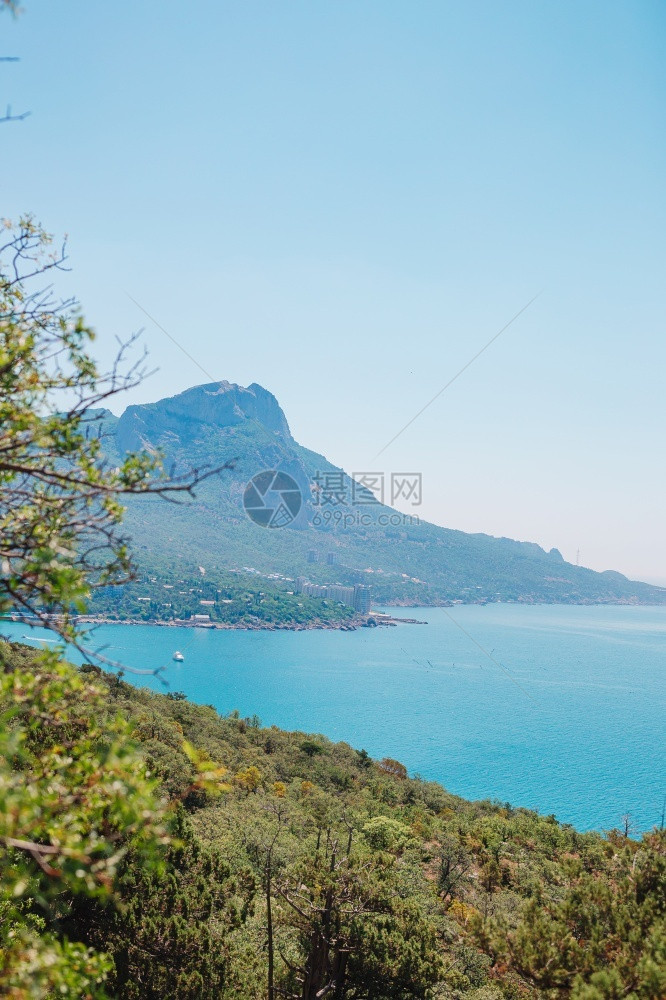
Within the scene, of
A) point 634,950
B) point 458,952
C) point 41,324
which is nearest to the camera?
point 41,324

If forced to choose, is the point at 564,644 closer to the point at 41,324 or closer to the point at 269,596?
the point at 269,596

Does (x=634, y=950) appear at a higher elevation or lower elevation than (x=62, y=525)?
lower

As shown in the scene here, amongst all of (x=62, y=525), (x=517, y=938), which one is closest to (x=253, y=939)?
(x=517, y=938)

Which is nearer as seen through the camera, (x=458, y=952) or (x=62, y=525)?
(x=62, y=525)

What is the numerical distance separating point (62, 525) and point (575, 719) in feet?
200

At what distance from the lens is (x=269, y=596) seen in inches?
4048

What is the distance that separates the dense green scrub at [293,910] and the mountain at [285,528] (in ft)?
304

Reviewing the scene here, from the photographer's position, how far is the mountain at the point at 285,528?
407 ft

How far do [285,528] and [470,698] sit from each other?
8989 cm

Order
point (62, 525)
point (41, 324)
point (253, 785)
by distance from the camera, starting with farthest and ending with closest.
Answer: point (253, 785) → point (41, 324) → point (62, 525)
